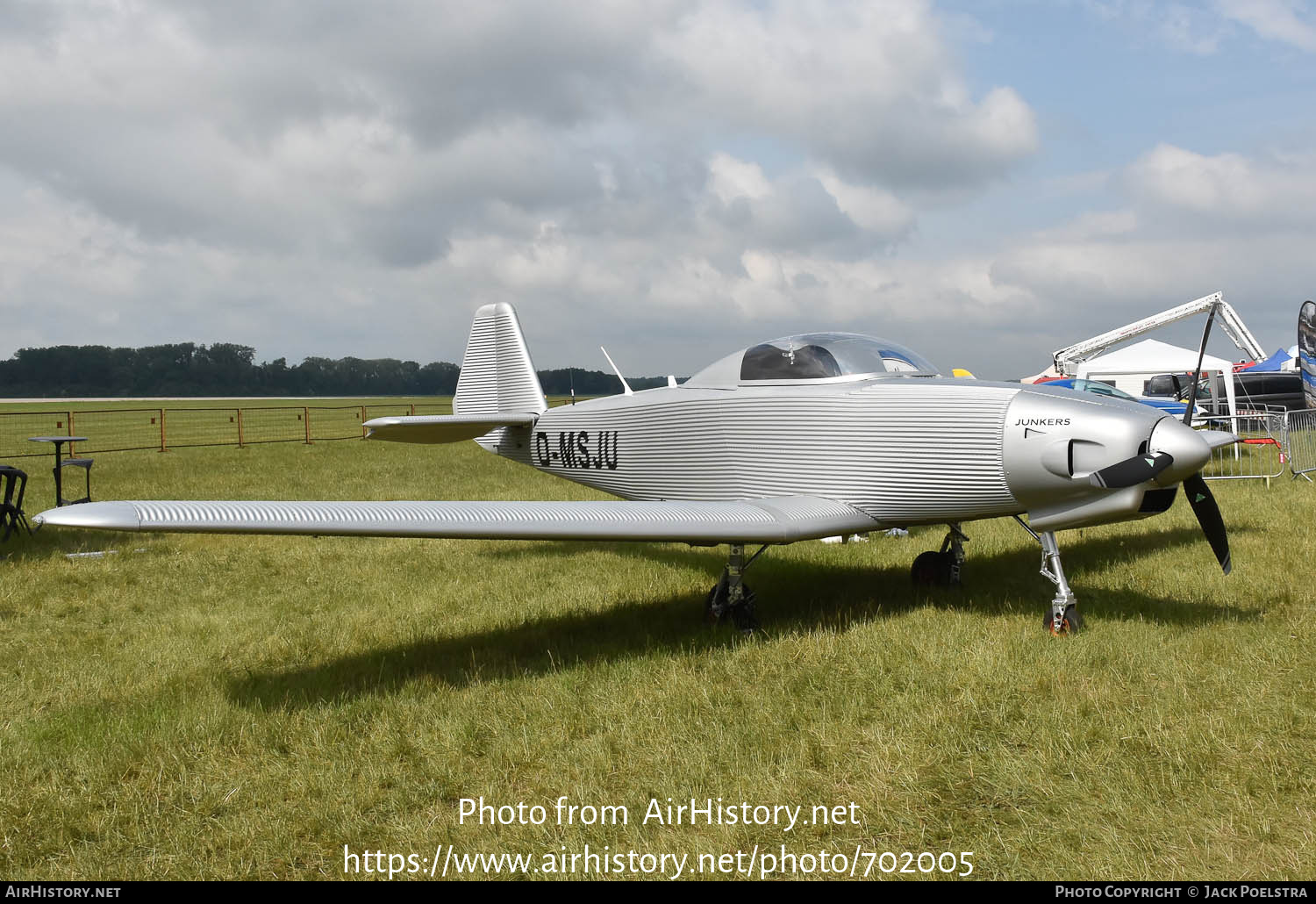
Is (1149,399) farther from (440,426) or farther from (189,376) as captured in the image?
(189,376)

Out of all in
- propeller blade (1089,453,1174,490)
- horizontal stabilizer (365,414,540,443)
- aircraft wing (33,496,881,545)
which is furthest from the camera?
horizontal stabilizer (365,414,540,443)

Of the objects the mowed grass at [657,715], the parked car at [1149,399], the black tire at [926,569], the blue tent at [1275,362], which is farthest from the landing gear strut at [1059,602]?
the blue tent at [1275,362]

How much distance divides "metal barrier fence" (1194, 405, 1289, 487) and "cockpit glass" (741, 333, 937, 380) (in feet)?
27.2

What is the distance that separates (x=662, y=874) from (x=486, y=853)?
0.68 meters

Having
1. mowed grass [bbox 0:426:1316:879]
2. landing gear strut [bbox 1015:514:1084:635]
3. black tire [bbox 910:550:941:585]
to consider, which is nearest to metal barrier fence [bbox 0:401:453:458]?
mowed grass [bbox 0:426:1316:879]

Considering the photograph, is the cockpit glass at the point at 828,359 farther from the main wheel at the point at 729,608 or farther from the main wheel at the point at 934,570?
the main wheel at the point at 934,570

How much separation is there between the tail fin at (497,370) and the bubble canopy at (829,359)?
3.49m

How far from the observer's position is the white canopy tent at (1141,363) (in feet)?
83.8

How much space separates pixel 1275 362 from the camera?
105 feet

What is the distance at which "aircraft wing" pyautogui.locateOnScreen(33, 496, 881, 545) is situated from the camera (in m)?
4.18

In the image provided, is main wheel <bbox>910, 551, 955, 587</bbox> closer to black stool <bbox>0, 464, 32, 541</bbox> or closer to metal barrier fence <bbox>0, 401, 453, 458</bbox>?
black stool <bbox>0, 464, 32, 541</bbox>

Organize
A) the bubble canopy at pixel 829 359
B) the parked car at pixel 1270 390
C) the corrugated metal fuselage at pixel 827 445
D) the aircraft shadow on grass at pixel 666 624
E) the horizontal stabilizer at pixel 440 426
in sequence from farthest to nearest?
the parked car at pixel 1270 390 → the horizontal stabilizer at pixel 440 426 → the bubble canopy at pixel 829 359 → the corrugated metal fuselage at pixel 827 445 → the aircraft shadow on grass at pixel 666 624
